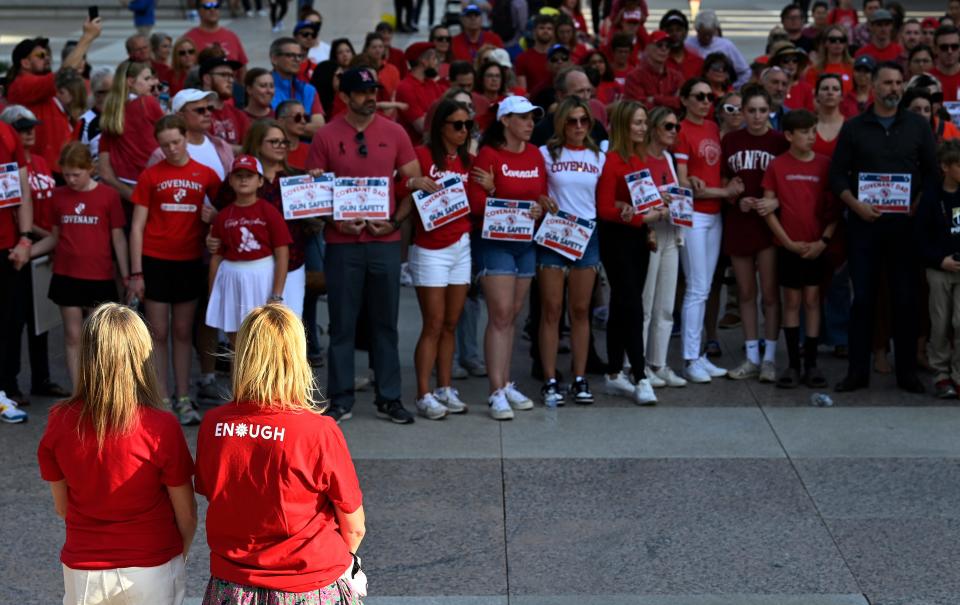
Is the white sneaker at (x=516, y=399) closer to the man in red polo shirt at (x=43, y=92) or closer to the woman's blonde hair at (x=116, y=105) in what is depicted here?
the woman's blonde hair at (x=116, y=105)

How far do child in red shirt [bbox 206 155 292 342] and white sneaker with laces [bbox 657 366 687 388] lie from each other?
2738 mm

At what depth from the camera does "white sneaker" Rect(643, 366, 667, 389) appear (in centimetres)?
923

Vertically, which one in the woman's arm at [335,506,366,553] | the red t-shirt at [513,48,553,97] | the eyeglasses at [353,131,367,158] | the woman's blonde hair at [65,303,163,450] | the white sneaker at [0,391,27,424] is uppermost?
the red t-shirt at [513,48,553,97]

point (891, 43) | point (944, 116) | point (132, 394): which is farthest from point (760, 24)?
point (132, 394)

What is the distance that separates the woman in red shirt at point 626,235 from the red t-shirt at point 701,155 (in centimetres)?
65

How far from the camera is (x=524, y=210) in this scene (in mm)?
8469

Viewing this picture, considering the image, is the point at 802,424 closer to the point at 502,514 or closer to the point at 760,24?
the point at 502,514

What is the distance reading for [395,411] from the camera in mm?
8461

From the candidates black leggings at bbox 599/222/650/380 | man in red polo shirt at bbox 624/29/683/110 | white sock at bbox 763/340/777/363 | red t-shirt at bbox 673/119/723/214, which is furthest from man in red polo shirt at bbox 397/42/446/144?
white sock at bbox 763/340/777/363

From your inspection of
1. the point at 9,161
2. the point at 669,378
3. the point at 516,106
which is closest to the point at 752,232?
the point at 669,378

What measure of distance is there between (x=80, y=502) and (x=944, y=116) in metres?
7.68

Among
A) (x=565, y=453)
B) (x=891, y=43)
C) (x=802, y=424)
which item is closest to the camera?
(x=565, y=453)

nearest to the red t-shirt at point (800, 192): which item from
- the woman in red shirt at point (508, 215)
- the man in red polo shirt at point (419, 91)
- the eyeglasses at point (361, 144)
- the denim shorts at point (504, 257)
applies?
the woman in red shirt at point (508, 215)

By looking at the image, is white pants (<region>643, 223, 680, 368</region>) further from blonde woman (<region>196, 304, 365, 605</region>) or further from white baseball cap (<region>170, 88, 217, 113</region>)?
blonde woman (<region>196, 304, 365, 605</region>)
